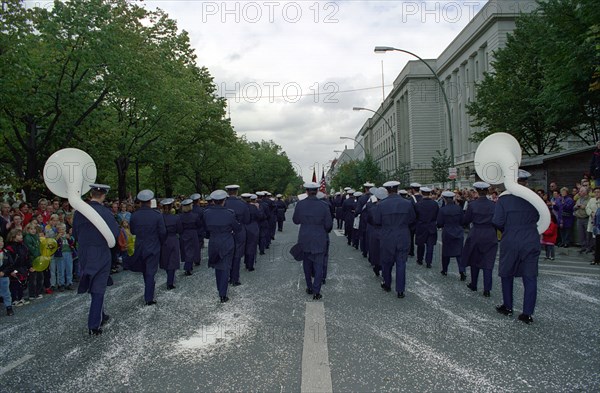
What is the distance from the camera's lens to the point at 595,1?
44.1 ft

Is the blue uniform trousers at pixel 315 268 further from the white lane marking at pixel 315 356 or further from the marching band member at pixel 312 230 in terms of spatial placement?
the white lane marking at pixel 315 356

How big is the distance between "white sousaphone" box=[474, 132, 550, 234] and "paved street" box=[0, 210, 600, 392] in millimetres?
1505

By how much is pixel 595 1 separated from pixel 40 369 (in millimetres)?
15519

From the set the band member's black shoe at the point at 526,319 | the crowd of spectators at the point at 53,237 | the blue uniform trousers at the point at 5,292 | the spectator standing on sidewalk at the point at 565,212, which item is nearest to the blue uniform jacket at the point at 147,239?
the crowd of spectators at the point at 53,237

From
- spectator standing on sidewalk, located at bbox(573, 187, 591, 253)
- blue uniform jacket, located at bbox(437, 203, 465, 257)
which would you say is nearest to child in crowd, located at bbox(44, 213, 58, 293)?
blue uniform jacket, located at bbox(437, 203, 465, 257)

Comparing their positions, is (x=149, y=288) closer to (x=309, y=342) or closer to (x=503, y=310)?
(x=309, y=342)

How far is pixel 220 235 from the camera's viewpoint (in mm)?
8117

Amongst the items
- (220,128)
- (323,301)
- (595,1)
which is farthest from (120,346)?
(220,128)

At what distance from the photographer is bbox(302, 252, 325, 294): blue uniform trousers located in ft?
25.3

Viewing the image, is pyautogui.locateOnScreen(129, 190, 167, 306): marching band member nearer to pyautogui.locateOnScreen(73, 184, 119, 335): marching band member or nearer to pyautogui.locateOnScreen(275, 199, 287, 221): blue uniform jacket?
pyautogui.locateOnScreen(73, 184, 119, 335): marching band member

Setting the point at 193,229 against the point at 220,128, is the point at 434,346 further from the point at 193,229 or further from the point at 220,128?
the point at 220,128

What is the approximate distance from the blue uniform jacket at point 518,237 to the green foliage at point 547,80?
6.96 meters

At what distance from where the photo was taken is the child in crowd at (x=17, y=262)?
7.90 m

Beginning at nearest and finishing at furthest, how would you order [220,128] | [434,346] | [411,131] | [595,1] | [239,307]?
[434,346] → [239,307] → [595,1] → [220,128] → [411,131]
